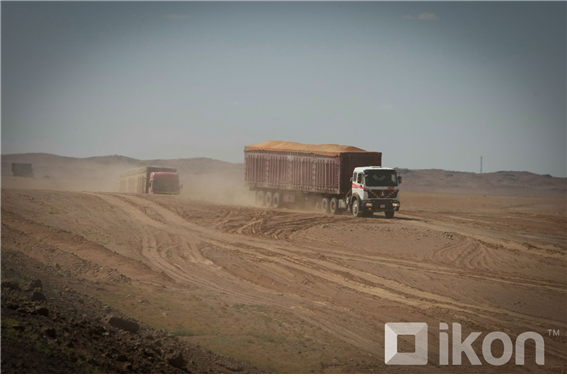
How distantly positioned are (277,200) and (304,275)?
74.8 feet

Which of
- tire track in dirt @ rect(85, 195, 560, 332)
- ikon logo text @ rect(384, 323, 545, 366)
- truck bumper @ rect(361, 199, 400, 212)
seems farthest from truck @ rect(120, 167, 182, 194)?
ikon logo text @ rect(384, 323, 545, 366)

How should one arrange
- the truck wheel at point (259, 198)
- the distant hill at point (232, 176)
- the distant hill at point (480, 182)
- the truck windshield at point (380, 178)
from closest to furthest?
A: the truck windshield at point (380, 178) < the truck wheel at point (259, 198) < the distant hill at point (232, 176) < the distant hill at point (480, 182)

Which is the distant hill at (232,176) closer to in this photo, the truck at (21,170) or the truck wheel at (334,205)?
the truck at (21,170)

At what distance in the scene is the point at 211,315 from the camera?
13117mm

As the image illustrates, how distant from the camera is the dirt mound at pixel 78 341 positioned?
7766 mm

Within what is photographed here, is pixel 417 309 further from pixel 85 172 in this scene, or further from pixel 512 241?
pixel 85 172

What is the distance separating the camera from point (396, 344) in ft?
38.3

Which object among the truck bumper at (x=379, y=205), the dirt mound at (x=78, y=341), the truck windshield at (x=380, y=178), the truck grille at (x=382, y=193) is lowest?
the dirt mound at (x=78, y=341)

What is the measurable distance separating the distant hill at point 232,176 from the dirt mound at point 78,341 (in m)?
102

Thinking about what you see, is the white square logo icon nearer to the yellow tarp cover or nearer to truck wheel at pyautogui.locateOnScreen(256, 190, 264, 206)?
the yellow tarp cover

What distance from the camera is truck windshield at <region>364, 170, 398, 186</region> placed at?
107ft

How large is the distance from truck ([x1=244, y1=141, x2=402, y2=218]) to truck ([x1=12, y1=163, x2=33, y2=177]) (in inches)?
2106

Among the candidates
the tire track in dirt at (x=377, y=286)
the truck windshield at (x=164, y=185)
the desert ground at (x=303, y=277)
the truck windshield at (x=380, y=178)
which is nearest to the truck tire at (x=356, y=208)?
the desert ground at (x=303, y=277)

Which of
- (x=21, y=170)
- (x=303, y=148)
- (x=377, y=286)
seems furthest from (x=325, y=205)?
(x=21, y=170)
